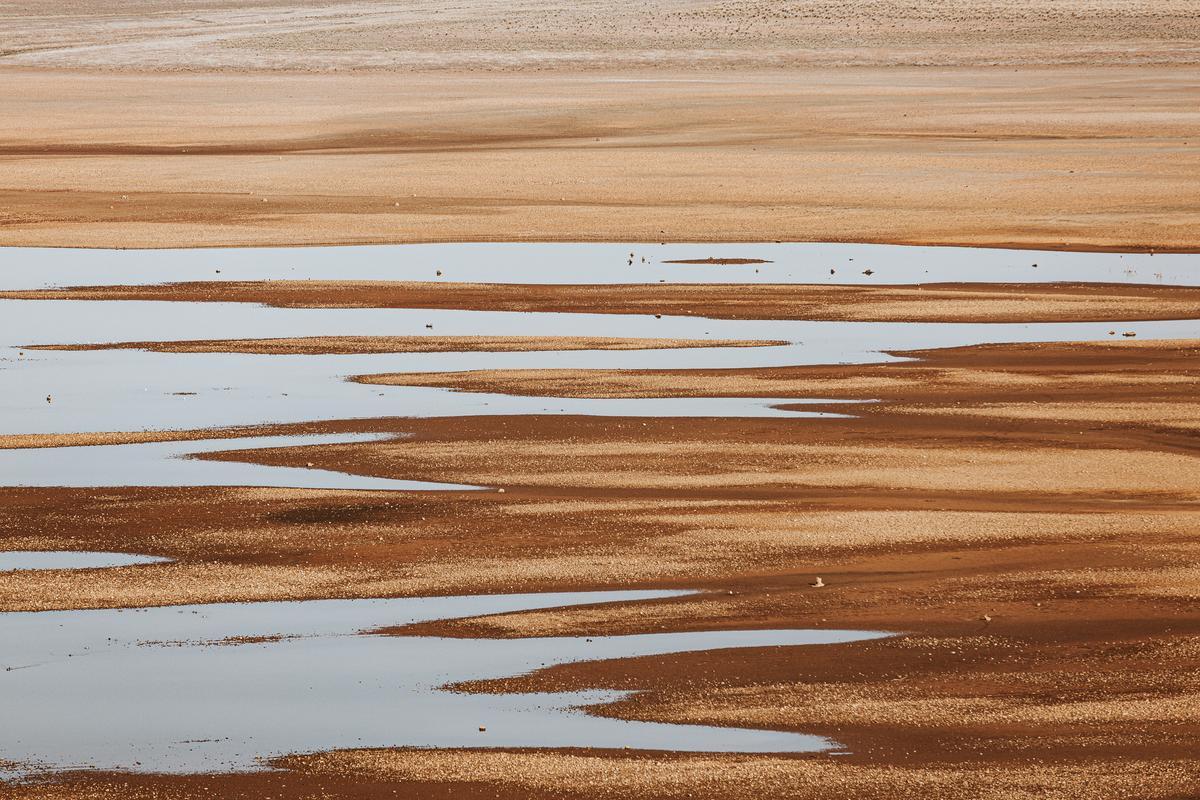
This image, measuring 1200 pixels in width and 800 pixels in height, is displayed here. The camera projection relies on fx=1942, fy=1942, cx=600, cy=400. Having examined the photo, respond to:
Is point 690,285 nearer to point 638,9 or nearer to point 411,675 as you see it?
point 411,675

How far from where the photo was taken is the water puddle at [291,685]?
26.3 ft

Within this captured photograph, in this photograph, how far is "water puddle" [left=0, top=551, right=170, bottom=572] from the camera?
1066 cm

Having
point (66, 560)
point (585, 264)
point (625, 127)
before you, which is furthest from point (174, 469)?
point (625, 127)

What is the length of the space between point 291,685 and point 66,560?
2648 millimetres

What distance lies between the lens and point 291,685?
344 inches

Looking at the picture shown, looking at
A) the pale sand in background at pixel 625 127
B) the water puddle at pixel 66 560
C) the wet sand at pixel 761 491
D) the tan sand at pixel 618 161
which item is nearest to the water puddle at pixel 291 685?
the wet sand at pixel 761 491

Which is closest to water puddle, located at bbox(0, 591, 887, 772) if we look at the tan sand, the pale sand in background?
the tan sand

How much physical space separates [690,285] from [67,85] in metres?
38.8

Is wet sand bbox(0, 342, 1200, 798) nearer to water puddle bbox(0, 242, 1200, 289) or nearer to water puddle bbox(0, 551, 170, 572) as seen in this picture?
water puddle bbox(0, 551, 170, 572)

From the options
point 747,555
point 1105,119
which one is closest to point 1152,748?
Answer: point 747,555

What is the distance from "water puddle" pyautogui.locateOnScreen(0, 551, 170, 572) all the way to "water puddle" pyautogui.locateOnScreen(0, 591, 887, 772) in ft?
2.78

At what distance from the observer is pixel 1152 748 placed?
7.91 meters

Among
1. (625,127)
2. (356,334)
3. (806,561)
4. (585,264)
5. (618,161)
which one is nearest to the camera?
(806,561)

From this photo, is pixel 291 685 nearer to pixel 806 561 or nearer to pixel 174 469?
pixel 806 561
